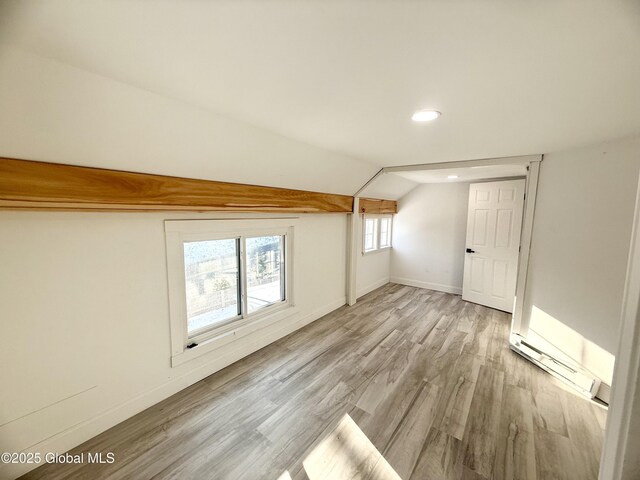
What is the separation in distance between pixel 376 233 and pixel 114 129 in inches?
169

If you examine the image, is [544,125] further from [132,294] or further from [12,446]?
[12,446]

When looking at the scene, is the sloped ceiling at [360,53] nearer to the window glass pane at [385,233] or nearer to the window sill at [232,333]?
the window sill at [232,333]

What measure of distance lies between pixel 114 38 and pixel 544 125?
250cm

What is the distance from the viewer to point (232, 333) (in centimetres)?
240

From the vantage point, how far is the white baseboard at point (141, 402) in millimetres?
1426

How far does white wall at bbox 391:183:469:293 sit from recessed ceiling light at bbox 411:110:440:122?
11.1 ft

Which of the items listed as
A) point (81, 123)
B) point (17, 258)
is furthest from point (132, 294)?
point (81, 123)

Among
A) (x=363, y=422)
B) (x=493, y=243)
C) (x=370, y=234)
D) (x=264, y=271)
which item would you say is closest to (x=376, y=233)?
(x=370, y=234)

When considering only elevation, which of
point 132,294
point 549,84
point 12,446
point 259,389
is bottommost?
point 259,389

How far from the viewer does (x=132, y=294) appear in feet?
5.73

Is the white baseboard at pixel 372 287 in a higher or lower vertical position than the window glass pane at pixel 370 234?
lower

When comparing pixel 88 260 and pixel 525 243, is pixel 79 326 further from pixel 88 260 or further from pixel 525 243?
pixel 525 243

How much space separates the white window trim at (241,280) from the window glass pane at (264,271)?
0.07 m

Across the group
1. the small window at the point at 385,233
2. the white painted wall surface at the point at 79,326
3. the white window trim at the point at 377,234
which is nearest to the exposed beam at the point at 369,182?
the white window trim at the point at 377,234
